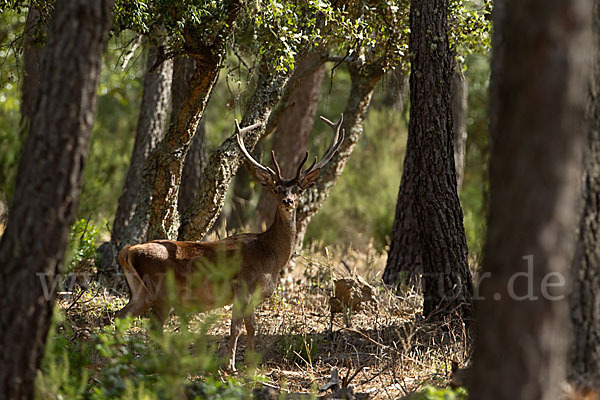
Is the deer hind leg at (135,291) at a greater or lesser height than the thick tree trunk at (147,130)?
lesser

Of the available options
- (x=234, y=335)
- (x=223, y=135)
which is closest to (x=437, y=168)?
(x=234, y=335)

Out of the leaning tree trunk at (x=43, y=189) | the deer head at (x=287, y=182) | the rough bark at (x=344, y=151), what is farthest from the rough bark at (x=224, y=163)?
the leaning tree trunk at (x=43, y=189)

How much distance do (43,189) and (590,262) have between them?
3242 mm

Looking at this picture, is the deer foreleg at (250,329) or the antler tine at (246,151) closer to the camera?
the deer foreleg at (250,329)

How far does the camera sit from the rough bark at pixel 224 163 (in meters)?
8.66

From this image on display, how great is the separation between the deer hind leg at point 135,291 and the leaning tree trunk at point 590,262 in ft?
13.1

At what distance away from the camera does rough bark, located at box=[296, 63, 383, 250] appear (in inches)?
409

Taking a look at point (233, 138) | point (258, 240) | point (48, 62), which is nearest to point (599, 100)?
point (48, 62)

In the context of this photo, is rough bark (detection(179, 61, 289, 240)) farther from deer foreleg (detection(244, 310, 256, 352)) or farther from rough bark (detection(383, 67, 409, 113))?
deer foreleg (detection(244, 310, 256, 352))

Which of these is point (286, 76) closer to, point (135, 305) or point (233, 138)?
point (233, 138)

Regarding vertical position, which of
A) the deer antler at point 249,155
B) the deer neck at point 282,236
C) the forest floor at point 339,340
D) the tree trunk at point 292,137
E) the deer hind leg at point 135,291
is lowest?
the forest floor at point 339,340

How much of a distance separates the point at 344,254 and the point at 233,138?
220 inches

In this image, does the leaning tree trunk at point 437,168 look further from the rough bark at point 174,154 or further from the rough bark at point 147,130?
the rough bark at point 147,130

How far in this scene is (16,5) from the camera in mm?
7328
